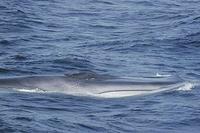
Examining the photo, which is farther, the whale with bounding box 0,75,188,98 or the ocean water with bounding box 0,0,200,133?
the whale with bounding box 0,75,188,98

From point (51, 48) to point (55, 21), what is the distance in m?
8.65

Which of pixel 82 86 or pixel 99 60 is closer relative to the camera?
pixel 82 86

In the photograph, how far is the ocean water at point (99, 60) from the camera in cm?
Answer: 2012

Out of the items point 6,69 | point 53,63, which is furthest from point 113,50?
point 6,69

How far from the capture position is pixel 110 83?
77.7 feet

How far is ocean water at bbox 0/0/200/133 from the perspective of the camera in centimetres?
2012

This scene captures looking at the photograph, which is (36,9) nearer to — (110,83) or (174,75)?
(174,75)

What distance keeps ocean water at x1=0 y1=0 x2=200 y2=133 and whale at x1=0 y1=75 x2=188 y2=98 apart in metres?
0.07

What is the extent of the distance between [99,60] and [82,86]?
7.92 meters

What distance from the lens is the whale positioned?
2330 cm

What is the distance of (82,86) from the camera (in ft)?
77.3

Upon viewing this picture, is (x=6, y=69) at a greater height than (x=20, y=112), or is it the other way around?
(x=6, y=69)

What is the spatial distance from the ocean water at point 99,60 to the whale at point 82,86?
0.07 metres

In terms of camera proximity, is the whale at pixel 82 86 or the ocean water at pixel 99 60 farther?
the whale at pixel 82 86
